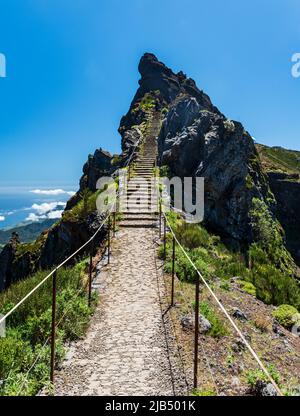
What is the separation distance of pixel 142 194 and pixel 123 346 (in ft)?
51.3

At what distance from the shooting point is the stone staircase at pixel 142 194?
19.1m

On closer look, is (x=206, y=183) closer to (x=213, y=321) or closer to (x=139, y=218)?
(x=139, y=218)

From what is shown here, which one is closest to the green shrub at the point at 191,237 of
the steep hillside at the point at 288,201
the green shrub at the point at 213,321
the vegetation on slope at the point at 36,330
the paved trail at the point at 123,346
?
the paved trail at the point at 123,346

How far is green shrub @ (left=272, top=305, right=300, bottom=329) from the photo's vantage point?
1176 centimetres

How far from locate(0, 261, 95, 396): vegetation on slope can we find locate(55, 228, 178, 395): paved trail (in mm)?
332

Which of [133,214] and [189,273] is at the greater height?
[133,214]

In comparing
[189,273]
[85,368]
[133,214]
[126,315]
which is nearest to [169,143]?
[133,214]

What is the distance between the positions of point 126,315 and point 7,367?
147 inches

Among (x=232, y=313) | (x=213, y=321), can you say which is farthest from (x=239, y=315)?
(x=213, y=321)

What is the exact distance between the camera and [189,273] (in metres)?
12.2

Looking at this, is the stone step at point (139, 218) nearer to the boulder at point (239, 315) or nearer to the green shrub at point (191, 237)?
the green shrub at point (191, 237)

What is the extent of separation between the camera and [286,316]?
12.0 meters
